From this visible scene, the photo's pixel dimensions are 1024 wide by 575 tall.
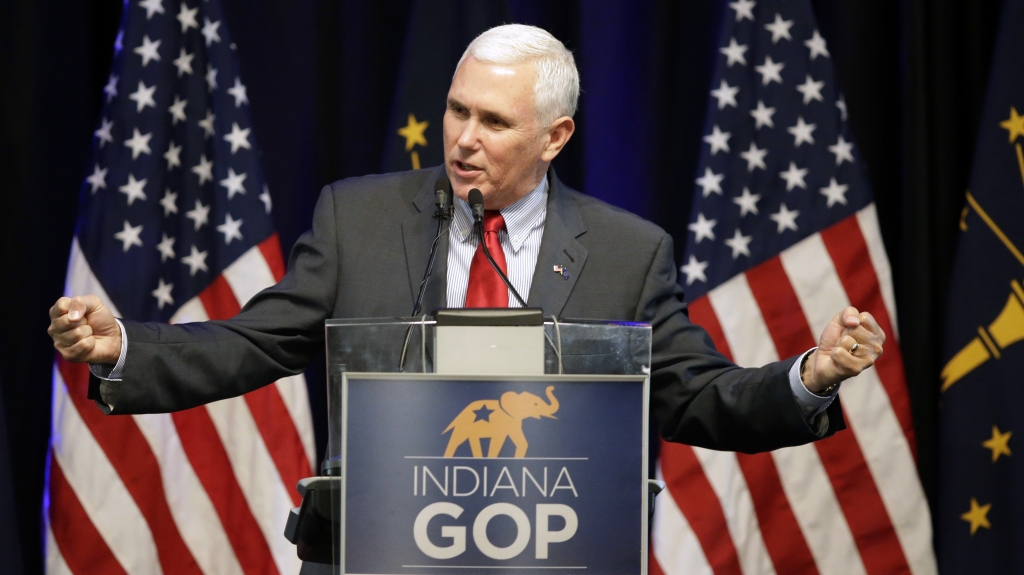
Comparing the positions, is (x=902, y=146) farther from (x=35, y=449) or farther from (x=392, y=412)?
(x=35, y=449)

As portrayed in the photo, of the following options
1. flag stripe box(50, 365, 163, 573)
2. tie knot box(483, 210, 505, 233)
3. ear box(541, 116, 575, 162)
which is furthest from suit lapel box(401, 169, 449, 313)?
flag stripe box(50, 365, 163, 573)

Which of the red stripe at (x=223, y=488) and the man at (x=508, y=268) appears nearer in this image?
the man at (x=508, y=268)

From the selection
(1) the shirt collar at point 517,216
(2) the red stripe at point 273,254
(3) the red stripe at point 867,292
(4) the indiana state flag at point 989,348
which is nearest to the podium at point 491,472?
(1) the shirt collar at point 517,216

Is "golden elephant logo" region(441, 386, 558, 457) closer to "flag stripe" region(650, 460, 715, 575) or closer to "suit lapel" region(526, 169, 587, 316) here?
"suit lapel" region(526, 169, 587, 316)

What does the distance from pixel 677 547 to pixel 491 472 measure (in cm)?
215

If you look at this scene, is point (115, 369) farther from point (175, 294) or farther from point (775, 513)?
point (775, 513)

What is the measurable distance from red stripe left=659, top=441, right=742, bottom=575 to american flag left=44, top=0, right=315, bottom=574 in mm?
1195

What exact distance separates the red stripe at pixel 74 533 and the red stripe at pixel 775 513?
2060mm

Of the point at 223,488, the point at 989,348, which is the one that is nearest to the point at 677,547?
the point at 989,348

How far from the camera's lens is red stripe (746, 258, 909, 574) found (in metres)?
3.52

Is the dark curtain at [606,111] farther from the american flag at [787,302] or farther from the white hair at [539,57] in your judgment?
the white hair at [539,57]

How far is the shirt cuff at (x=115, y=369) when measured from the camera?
1790 millimetres

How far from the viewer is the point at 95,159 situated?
3.49 metres

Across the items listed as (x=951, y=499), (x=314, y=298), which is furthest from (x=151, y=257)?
(x=951, y=499)
